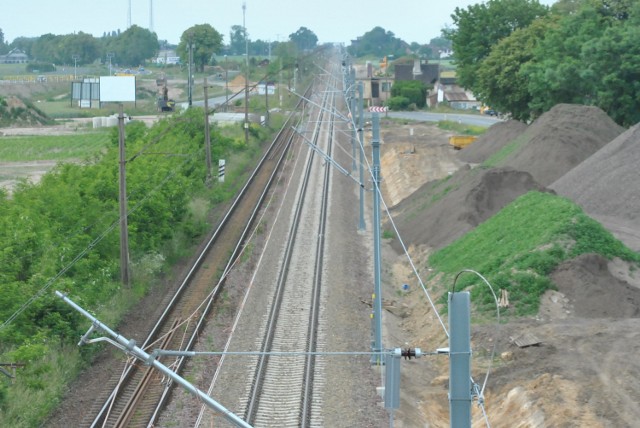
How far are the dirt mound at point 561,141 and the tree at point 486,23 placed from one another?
19.9 meters

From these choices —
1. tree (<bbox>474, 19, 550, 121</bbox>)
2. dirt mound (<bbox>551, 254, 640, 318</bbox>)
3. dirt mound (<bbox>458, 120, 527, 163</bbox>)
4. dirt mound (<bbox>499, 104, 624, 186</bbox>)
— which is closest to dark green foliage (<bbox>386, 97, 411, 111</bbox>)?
tree (<bbox>474, 19, 550, 121</bbox>)

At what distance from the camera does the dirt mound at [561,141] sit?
43.6m

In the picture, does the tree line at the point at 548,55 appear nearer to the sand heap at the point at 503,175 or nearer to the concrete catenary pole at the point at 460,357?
the sand heap at the point at 503,175

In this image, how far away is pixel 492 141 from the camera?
57.2m

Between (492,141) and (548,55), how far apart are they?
20.0 feet

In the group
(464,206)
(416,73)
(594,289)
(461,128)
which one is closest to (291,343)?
(594,289)

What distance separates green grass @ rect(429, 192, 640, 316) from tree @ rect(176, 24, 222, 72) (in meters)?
124

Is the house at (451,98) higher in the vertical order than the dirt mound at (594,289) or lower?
higher

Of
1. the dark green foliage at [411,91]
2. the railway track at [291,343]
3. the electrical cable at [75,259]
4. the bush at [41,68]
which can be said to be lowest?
the railway track at [291,343]

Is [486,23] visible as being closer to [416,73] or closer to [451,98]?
[451,98]

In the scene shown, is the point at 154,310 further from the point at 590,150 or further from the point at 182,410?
the point at 590,150

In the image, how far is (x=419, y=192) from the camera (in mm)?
42531

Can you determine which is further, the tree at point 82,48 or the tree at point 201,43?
the tree at point 82,48

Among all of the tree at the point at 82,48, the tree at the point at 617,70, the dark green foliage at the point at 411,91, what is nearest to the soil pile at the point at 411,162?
the tree at the point at 617,70
